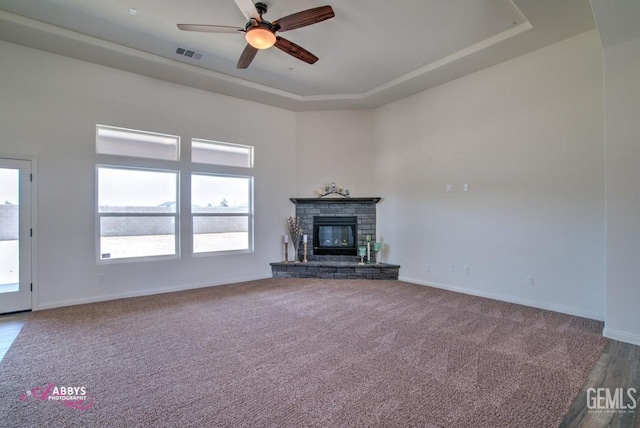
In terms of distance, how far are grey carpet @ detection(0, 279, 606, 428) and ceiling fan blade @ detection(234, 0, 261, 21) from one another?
10.8 feet

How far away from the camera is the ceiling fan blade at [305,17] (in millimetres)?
2861

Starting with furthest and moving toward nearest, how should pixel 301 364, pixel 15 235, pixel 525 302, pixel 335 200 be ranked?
pixel 335 200 → pixel 525 302 → pixel 15 235 → pixel 301 364

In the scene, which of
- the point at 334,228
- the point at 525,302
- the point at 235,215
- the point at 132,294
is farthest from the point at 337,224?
the point at 132,294

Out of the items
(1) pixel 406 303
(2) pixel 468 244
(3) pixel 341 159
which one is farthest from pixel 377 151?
(1) pixel 406 303

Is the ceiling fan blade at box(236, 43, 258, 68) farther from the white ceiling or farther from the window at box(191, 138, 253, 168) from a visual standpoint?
the window at box(191, 138, 253, 168)

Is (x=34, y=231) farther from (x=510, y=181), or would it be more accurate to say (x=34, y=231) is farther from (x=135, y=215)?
(x=510, y=181)

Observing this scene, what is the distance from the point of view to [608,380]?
2.23 metres

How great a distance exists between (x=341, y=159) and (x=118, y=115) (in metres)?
4.03

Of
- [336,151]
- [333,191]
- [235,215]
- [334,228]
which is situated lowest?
[334,228]

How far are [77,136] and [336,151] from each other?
4.41 m

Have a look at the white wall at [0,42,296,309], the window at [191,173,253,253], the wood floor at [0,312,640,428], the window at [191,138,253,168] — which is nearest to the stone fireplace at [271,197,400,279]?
the window at [191,173,253,253]

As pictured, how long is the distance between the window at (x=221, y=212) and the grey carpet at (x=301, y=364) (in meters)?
1.60

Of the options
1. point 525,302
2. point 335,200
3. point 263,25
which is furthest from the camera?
point 335,200

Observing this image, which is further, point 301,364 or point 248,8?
point 248,8
